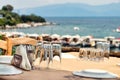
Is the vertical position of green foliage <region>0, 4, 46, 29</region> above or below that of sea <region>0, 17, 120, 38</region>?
above

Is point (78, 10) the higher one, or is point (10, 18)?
point (78, 10)

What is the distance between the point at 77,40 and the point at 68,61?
22758 mm

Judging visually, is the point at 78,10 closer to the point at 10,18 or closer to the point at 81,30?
the point at 10,18

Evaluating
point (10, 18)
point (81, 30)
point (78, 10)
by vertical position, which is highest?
point (78, 10)

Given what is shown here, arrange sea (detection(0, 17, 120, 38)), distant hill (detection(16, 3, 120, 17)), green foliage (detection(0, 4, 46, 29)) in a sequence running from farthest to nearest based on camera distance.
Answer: distant hill (detection(16, 3, 120, 17)) < green foliage (detection(0, 4, 46, 29)) < sea (detection(0, 17, 120, 38))

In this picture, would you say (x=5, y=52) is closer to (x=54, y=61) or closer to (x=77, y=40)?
(x=54, y=61)

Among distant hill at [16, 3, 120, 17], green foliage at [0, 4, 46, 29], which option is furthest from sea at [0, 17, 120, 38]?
distant hill at [16, 3, 120, 17]

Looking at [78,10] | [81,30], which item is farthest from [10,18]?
[78,10]

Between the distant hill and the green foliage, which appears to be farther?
the distant hill

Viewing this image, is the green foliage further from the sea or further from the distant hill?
the distant hill

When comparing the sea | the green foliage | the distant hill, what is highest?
the distant hill

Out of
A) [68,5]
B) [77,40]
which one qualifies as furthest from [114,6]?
[77,40]

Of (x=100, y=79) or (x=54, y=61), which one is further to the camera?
(x=54, y=61)

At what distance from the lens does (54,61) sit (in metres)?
2.43
